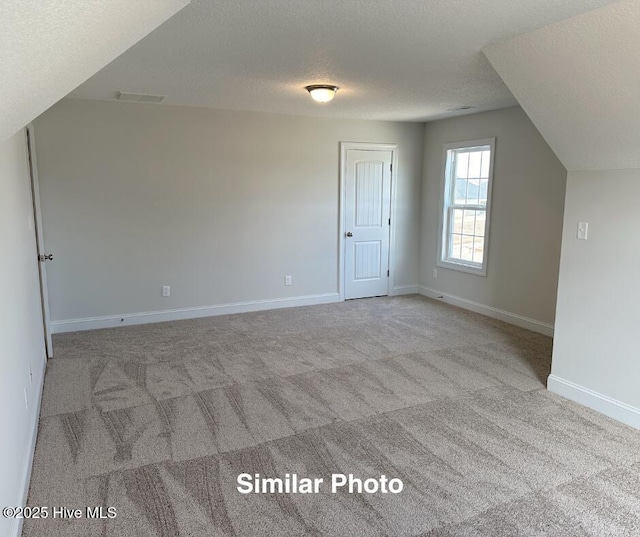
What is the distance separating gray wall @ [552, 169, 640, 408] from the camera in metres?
2.97

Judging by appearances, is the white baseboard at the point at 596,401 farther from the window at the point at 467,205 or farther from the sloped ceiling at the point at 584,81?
the window at the point at 467,205

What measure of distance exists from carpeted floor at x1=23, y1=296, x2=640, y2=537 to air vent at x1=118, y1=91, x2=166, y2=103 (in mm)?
2345

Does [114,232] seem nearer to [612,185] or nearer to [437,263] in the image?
[437,263]

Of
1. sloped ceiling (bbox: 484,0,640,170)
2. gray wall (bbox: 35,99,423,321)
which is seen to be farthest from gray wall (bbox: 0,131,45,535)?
sloped ceiling (bbox: 484,0,640,170)

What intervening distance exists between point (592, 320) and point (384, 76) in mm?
2356

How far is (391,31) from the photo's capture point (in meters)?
2.60

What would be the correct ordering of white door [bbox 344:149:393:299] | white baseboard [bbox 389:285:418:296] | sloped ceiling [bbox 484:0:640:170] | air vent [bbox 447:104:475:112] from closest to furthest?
sloped ceiling [bbox 484:0:640:170] → air vent [bbox 447:104:475:112] → white door [bbox 344:149:393:299] → white baseboard [bbox 389:285:418:296]

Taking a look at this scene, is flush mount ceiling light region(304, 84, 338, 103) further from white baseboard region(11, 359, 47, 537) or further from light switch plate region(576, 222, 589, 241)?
white baseboard region(11, 359, 47, 537)

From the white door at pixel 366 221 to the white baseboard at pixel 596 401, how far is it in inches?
123

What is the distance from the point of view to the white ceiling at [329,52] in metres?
2.31

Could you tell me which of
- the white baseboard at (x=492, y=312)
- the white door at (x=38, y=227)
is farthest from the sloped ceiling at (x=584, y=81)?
the white door at (x=38, y=227)

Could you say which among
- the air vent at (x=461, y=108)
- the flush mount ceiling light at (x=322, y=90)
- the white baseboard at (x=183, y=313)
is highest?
the air vent at (x=461, y=108)

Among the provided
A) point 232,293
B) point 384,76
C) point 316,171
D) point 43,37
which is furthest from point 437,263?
point 43,37

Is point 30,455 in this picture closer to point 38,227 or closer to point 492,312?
point 38,227
